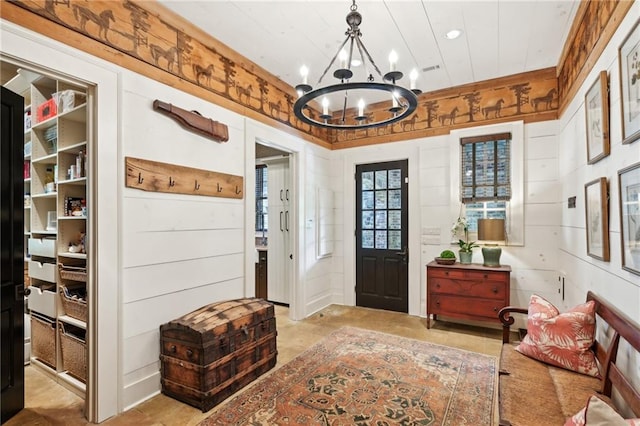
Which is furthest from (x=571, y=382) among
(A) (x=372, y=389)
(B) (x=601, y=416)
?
(A) (x=372, y=389)

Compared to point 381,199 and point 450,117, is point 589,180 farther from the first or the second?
point 381,199

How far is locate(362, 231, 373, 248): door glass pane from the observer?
16.1ft

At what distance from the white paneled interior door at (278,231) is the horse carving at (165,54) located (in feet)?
7.63

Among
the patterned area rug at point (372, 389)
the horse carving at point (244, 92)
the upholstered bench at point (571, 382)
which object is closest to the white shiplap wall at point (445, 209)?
the patterned area rug at point (372, 389)

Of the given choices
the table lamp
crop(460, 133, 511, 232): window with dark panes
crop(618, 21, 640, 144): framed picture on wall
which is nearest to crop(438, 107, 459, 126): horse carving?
crop(460, 133, 511, 232): window with dark panes

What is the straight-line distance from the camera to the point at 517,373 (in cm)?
203

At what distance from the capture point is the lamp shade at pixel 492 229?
3.72 m

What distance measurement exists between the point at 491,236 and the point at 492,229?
3.3 inches

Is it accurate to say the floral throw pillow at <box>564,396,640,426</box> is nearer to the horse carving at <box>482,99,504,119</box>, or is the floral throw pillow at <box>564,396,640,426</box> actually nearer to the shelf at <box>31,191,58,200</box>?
the horse carving at <box>482,99,504,119</box>

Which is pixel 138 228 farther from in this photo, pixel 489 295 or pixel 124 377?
pixel 489 295

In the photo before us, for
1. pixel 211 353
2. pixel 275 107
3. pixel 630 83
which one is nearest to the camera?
pixel 630 83

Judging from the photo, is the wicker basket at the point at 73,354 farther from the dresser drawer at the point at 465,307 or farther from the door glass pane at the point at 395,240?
the door glass pane at the point at 395,240

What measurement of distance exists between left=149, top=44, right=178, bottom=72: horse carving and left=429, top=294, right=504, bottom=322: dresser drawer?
3.76 meters

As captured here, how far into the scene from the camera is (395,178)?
4730 mm
